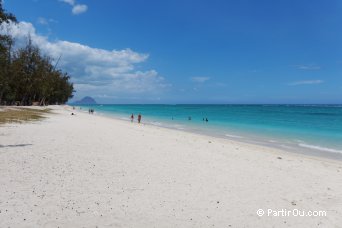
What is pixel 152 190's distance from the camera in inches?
307

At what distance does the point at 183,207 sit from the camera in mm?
6738

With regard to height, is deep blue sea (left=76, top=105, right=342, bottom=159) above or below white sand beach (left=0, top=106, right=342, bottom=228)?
below

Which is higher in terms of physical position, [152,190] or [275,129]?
[152,190]

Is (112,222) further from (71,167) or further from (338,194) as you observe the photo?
(338,194)

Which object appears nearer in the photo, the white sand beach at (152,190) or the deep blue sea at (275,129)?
the white sand beach at (152,190)

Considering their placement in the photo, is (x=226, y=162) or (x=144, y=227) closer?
(x=144, y=227)

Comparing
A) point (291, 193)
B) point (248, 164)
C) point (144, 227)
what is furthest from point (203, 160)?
point (144, 227)

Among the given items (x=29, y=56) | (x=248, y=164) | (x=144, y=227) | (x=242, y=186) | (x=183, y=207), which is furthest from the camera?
(x=29, y=56)

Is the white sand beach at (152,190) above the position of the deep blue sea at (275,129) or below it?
above

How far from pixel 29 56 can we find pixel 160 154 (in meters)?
64.3

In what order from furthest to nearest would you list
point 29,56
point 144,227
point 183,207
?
1. point 29,56
2. point 183,207
3. point 144,227

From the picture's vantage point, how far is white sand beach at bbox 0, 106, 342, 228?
19.7 ft

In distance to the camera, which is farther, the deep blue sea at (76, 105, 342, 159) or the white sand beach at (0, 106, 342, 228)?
the deep blue sea at (76, 105, 342, 159)

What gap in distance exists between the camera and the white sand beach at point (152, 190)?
600cm
